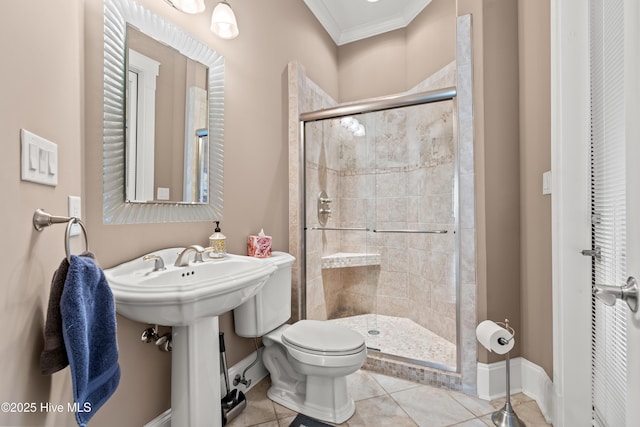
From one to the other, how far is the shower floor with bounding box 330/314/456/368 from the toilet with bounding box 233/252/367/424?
23.4 inches

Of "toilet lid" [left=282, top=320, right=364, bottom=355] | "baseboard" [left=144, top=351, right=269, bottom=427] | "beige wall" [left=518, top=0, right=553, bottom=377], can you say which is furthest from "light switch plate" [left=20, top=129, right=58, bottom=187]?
"beige wall" [left=518, top=0, right=553, bottom=377]

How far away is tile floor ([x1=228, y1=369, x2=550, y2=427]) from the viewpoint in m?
1.50

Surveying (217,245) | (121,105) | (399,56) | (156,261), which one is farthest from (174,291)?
(399,56)

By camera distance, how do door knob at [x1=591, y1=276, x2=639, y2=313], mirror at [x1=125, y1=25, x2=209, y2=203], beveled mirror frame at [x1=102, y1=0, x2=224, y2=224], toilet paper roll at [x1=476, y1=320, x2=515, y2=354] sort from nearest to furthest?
door knob at [x1=591, y1=276, x2=639, y2=313] → beveled mirror frame at [x1=102, y1=0, x2=224, y2=224] → mirror at [x1=125, y1=25, x2=209, y2=203] → toilet paper roll at [x1=476, y1=320, x2=515, y2=354]

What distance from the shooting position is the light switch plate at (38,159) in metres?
0.63

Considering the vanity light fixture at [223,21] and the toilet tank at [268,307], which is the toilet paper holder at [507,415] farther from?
the vanity light fixture at [223,21]

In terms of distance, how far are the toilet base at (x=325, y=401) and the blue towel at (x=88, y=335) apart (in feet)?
3.40

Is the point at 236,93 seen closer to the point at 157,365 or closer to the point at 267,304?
the point at 267,304

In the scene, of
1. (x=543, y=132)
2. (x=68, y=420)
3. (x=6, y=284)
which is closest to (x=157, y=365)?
(x=68, y=420)

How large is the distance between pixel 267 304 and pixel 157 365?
23.6 inches

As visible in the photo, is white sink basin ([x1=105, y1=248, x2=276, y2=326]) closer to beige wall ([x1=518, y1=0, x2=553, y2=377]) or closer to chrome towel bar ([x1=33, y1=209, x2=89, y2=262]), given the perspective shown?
chrome towel bar ([x1=33, y1=209, x2=89, y2=262])

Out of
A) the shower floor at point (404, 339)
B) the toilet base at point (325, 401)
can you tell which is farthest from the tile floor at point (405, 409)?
the shower floor at point (404, 339)

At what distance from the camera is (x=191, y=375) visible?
1.18 metres

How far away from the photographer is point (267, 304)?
170 centimetres
